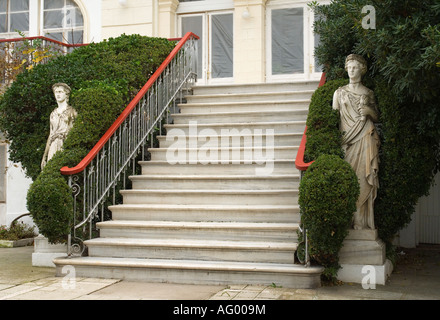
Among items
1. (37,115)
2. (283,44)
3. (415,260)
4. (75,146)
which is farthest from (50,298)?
(283,44)

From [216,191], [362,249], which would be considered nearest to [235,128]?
[216,191]

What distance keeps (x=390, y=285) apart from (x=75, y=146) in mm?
4245

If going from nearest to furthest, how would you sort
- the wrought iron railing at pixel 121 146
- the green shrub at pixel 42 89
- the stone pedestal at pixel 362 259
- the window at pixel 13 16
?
the stone pedestal at pixel 362 259, the wrought iron railing at pixel 121 146, the green shrub at pixel 42 89, the window at pixel 13 16

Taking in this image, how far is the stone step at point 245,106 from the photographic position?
8664 millimetres

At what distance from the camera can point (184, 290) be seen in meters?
5.45

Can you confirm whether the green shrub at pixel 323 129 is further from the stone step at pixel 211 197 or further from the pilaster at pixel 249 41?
the pilaster at pixel 249 41

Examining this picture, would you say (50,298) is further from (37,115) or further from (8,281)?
(37,115)

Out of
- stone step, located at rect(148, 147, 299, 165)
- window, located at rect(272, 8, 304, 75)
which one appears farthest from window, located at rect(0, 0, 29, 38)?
stone step, located at rect(148, 147, 299, 165)

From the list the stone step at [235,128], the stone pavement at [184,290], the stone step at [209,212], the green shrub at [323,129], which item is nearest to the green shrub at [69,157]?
the stone pavement at [184,290]

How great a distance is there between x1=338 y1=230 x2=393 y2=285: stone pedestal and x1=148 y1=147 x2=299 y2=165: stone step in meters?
1.95

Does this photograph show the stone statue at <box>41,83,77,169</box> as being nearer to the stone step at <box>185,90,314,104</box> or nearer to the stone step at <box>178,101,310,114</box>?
the stone step at <box>178,101,310,114</box>

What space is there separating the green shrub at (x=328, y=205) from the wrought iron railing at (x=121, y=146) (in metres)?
2.83

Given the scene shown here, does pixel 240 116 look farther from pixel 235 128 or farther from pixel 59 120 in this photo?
pixel 59 120

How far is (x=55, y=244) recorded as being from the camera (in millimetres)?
6801
